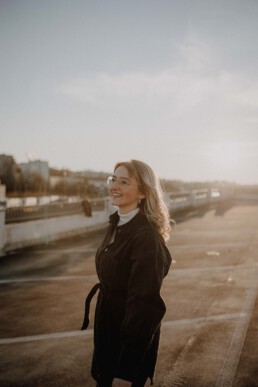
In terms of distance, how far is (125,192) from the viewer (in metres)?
2.21

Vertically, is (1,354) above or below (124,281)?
below

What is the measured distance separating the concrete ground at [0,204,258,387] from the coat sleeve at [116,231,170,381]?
213 cm

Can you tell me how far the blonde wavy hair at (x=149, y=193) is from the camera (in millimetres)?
2199

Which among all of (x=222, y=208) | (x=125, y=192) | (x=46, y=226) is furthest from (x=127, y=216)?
(x=222, y=208)

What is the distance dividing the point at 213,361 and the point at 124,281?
2673 mm

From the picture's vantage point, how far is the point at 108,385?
222 cm

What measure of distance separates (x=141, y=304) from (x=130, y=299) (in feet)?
→ 0.22

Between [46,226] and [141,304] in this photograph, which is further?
[46,226]

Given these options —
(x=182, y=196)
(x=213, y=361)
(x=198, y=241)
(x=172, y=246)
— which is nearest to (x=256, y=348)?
(x=213, y=361)

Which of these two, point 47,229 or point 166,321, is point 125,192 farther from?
point 47,229

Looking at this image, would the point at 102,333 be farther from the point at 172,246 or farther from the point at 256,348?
the point at 172,246

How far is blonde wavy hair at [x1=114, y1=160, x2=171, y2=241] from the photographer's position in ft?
7.22

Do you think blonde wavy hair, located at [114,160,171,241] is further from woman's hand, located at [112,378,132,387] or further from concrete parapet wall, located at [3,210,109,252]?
concrete parapet wall, located at [3,210,109,252]

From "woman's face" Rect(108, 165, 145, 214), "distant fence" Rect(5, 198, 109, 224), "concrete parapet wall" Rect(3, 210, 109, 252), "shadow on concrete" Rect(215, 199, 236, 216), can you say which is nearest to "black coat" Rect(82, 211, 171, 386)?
"woman's face" Rect(108, 165, 145, 214)
